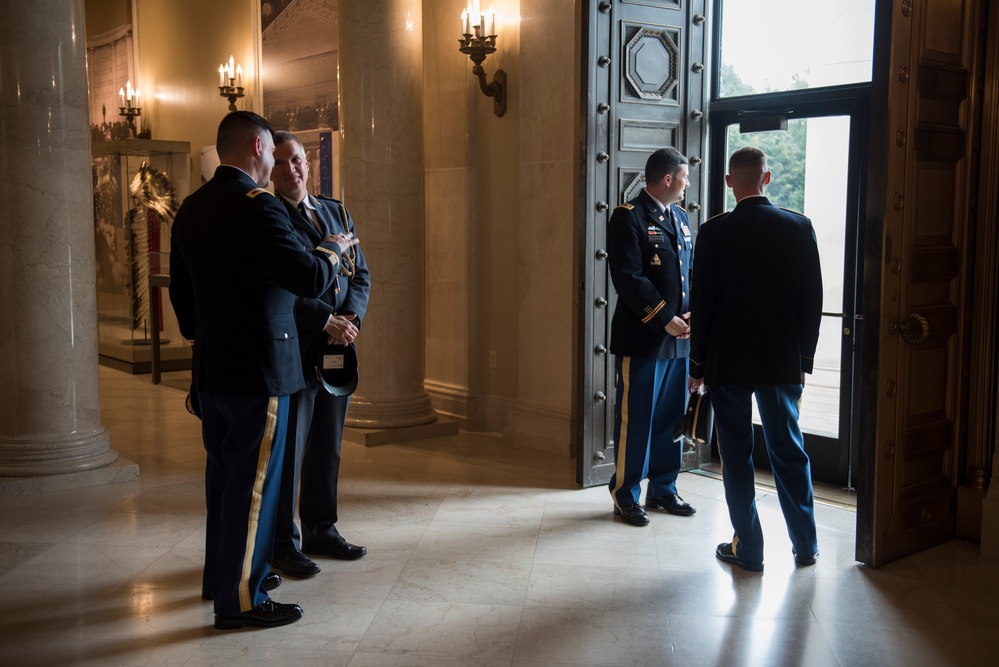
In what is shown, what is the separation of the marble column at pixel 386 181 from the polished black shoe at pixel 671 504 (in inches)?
86.0

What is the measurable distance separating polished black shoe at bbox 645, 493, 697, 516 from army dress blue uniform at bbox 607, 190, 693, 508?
1.3 inches

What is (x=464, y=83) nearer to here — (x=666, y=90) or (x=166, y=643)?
(x=666, y=90)

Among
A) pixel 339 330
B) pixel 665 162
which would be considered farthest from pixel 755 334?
pixel 339 330

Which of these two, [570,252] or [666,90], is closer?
[666,90]

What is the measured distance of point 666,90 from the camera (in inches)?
219

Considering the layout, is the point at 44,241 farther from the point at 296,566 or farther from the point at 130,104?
the point at 130,104

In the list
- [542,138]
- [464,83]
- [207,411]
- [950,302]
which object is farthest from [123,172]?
[950,302]

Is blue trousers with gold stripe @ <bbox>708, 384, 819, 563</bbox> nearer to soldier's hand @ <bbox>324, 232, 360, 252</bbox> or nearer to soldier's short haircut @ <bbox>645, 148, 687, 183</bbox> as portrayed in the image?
soldier's short haircut @ <bbox>645, 148, 687, 183</bbox>

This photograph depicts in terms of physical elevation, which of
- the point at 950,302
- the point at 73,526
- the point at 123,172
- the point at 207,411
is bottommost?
the point at 73,526

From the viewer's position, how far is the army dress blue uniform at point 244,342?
3350mm

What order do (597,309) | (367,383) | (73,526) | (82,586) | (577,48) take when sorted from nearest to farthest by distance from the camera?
(82,586)
(73,526)
(597,309)
(577,48)
(367,383)

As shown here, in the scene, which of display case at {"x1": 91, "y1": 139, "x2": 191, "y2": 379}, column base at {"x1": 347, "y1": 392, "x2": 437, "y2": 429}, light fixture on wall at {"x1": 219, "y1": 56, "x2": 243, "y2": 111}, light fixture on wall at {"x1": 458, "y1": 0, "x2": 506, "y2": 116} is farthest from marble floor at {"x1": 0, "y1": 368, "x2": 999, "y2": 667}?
light fixture on wall at {"x1": 219, "y1": 56, "x2": 243, "y2": 111}

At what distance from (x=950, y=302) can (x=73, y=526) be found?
13.8ft

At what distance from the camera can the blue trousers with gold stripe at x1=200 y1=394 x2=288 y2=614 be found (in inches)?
136
